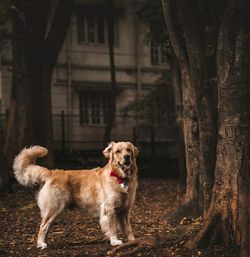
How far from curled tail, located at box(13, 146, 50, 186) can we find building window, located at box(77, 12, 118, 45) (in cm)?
1864

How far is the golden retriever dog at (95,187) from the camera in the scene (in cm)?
989

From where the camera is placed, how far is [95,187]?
33.3 feet

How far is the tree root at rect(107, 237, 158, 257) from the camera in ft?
27.6

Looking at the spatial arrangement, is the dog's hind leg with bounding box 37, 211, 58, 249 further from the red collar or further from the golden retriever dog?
the red collar

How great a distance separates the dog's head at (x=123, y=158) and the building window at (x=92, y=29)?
18.9 m

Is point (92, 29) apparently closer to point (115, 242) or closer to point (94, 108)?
point (94, 108)

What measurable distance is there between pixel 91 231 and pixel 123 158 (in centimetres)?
242


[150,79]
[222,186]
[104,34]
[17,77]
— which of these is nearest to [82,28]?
[104,34]

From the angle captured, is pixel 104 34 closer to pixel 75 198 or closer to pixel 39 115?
pixel 39 115

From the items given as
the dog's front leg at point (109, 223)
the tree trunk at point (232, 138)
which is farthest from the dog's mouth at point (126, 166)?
the tree trunk at point (232, 138)

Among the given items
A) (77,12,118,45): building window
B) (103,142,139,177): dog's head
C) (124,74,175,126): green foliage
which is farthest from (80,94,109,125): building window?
(103,142,139,177): dog's head

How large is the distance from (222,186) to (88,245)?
104 inches

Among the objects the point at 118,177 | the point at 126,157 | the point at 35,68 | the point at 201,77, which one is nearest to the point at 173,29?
the point at 201,77

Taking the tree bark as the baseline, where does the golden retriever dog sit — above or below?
below
